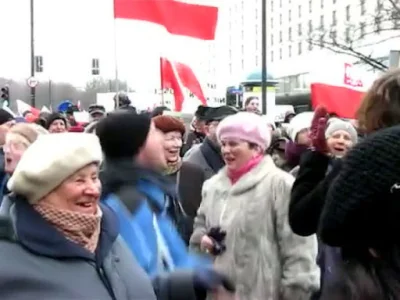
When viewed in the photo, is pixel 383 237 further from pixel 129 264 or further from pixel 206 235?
pixel 206 235

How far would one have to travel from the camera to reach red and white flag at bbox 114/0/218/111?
9.64 m

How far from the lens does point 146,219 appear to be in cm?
386

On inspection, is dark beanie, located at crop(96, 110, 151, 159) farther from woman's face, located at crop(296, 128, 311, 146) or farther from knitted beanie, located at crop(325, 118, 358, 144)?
woman's face, located at crop(296, 128, 311, 146)

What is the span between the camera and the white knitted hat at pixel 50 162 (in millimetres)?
3217

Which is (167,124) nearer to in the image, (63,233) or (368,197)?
(63,233)

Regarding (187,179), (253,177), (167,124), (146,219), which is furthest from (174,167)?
(146,219)

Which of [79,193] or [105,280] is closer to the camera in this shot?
[105,280]

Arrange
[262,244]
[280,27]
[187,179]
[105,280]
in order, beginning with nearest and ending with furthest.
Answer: [105,280] → [262,244] → [187,179] → [280,27]

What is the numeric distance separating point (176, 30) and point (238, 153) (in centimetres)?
461

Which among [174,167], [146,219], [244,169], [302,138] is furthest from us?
[302,138]

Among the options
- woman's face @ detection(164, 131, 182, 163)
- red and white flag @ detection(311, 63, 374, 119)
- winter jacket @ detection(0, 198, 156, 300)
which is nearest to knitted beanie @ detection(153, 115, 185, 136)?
woman's face @ detection(164, 131, 182, 163)

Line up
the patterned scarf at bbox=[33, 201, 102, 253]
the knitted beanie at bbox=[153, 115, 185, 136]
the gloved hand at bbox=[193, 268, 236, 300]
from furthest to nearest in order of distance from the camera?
the knitted beanie at bbox=[153, 115, 185, 136] < the gloved hand at bbox=[193, 268, 236, 300] < the patterned scarf at bbox=[33, 201, 102, 253]

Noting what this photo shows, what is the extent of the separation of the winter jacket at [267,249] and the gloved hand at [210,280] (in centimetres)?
158

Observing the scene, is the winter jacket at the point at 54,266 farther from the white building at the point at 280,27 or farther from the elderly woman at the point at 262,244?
the white building at the point at 280,27
